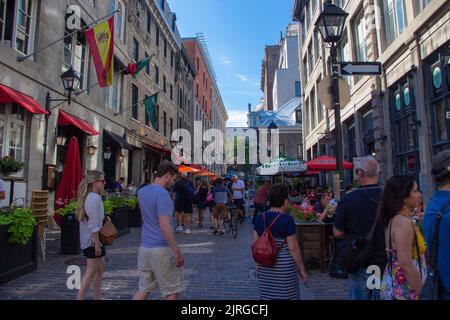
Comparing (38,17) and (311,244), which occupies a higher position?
(38,17)

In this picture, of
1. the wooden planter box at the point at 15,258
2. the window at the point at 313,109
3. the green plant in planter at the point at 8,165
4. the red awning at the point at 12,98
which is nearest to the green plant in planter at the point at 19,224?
the wooden planter box at the point at 15,258

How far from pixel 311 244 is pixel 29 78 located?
9.49 meters

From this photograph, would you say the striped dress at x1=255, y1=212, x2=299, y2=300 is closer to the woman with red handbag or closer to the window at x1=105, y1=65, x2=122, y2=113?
the woman with red handbag

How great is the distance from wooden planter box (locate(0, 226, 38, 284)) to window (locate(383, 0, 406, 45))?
12763 mm

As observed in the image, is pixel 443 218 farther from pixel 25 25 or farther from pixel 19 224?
pixel 25 25

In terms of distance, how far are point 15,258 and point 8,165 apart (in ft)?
13.7

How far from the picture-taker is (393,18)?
41.0 feet

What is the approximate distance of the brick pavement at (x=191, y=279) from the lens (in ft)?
16.5

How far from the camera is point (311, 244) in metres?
6.58

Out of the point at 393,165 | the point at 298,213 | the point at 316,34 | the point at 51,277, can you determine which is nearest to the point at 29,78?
the point at 51,277

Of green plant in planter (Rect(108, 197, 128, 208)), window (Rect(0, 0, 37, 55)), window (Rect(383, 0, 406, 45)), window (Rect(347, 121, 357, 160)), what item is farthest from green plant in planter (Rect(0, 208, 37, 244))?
window (Rect(347, 121, 357, 160))

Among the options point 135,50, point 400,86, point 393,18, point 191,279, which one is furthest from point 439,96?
point 135,50
